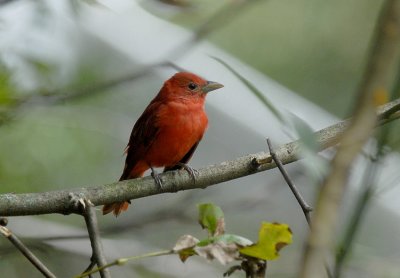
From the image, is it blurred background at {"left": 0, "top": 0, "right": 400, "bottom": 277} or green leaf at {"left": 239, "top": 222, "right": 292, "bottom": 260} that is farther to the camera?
blurred background at {"left": 0, "top": 0, "right": 400, "bottom": 277}

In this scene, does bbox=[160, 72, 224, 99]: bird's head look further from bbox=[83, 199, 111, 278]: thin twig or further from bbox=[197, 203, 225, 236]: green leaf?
bbox=[197, 203, 225, 236]: green leaf

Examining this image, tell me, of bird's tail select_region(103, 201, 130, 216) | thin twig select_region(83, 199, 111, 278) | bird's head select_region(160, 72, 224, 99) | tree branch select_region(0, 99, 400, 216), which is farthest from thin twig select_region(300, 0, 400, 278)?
bird's head select_region(160, 72, 224, 99)

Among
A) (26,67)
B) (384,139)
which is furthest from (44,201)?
(384,139)

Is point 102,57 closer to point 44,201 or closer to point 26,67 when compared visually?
point 26,67

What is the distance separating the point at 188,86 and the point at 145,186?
4.54 feet

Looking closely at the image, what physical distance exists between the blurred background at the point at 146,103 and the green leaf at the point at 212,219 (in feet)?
1.24

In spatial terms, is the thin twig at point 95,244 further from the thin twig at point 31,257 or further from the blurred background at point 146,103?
the blurred background at point 146,103

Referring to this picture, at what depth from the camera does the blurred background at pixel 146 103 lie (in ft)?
8.51

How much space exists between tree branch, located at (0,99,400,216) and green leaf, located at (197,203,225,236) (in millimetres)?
414

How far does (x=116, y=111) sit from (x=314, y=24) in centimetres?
305

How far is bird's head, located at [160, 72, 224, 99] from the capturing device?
3.57 meters

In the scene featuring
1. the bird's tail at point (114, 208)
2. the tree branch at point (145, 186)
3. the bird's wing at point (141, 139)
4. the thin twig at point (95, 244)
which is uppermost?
the bird's wing at point (141, 139)

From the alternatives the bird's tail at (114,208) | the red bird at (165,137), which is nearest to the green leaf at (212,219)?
the bird's tail at (114,208)

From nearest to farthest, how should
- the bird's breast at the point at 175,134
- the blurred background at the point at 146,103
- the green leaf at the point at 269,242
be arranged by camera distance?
the green leaf at the point at 269,242, the blurred background at the point at 146,103, the bird's breast at the point at 175,134
